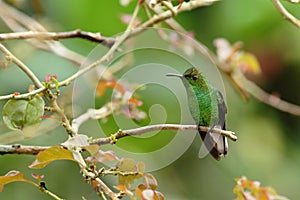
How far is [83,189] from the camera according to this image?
303 centimetres

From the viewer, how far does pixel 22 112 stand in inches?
44.0

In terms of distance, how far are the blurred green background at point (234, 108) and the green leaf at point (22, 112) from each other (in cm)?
184

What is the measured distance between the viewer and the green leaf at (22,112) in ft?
3.67

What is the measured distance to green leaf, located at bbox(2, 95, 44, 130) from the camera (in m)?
1.12

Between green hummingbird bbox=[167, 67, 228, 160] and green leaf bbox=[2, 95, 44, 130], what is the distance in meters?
0.34

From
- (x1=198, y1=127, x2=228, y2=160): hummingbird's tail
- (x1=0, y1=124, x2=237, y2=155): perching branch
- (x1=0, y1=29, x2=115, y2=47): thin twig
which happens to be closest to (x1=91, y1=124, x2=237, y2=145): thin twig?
(x1=0, y1=124, x2=237, y2=155): perching branch

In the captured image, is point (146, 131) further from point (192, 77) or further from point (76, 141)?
point (192, 77)

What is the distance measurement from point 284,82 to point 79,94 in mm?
2264

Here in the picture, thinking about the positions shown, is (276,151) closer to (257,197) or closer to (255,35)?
(255,35)

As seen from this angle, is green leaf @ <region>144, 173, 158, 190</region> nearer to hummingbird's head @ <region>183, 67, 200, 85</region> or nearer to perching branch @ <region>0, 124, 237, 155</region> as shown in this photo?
perching branch @ <region>0, 124, 237, 155</region>

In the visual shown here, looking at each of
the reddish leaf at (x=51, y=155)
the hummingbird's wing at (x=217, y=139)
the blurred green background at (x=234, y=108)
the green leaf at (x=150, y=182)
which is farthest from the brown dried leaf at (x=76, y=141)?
the blurred green background at (x=234, y=108)

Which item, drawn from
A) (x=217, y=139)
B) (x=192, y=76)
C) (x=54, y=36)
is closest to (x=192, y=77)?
(x=192, y=76)

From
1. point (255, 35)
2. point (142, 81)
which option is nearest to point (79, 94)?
point (142, 81)

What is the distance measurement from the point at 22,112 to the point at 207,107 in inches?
17.1
